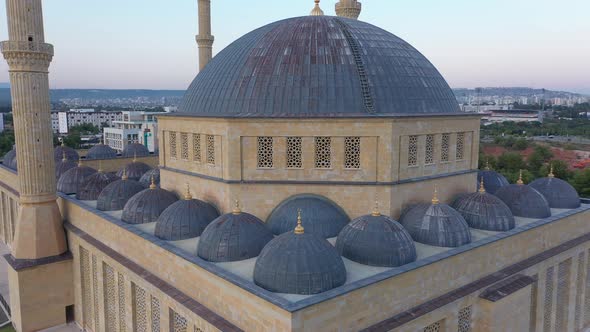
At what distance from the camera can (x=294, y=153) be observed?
52.7 ft

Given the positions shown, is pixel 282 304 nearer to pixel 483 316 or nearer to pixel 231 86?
pixel 483 316

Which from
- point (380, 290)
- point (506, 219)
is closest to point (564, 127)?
point (506, 219)

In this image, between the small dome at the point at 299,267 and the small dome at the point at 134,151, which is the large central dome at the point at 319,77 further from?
the small dome at the point at 134,151

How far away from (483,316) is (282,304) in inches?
286

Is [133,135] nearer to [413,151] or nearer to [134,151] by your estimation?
[134,151]

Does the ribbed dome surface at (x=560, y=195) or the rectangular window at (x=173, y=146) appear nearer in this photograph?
the rectangular window at (x=173, y=146)

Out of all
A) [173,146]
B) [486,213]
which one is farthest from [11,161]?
[486,213]

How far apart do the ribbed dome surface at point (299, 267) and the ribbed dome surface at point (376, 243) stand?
140cm

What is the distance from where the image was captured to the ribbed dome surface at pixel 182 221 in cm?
1523

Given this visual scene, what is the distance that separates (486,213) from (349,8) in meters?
15.1

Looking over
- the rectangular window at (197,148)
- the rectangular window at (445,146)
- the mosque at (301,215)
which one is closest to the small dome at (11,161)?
the mosque at (301,215)

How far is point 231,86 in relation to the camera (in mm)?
17312

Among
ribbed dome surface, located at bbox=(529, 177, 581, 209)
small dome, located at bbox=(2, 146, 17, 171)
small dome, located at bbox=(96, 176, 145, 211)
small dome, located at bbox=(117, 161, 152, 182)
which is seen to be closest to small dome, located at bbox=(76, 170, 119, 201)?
small dome, located at bbox=(96, 176, 145, 211)

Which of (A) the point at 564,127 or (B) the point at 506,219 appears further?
(A) the point at 564,127
